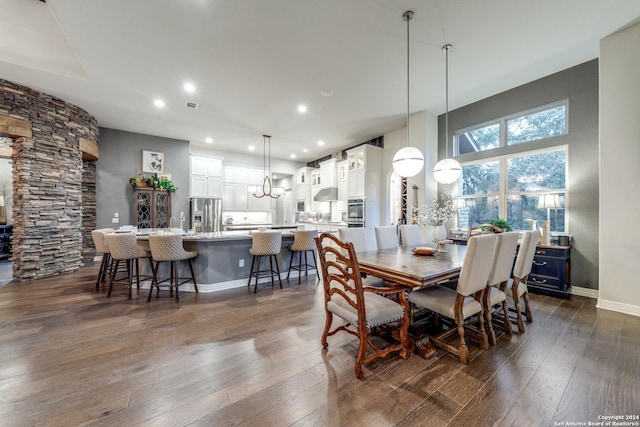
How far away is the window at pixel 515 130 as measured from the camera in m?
3.81

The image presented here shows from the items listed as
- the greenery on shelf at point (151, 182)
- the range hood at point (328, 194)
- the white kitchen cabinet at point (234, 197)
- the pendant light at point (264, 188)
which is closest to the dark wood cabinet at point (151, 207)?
the greenery on shelf at point (151, 182)

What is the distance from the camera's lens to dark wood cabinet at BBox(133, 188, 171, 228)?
19.6 ft

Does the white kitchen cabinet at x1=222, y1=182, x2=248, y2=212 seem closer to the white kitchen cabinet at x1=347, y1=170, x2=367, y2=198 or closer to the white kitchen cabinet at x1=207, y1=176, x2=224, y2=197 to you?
the white kitchen cabinet at x1=207, y1=176, x2=224, y2=197

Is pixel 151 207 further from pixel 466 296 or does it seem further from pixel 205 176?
pixel 466 296

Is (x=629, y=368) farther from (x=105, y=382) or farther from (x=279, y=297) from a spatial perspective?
(x=105, y=382)

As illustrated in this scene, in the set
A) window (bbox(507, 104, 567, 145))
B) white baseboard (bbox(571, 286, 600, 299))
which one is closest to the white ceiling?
window (bbox(507, 104, 567, 145))

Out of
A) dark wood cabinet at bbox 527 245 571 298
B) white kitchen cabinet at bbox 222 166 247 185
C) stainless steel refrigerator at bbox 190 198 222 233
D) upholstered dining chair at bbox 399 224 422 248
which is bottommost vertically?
dark wood cabinet at bbox 527 245 571 298

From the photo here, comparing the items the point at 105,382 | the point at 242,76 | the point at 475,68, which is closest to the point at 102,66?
the point at 242,76

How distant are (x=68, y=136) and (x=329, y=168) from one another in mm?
5930

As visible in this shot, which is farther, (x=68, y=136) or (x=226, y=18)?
(x=68, y=136)

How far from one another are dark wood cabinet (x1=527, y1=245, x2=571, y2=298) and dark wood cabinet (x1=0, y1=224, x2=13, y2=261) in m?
11.2

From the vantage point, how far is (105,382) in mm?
1718

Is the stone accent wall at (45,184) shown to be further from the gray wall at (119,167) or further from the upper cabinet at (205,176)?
the upper cabinet at (205,176)

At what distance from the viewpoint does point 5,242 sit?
6223 millimetres
